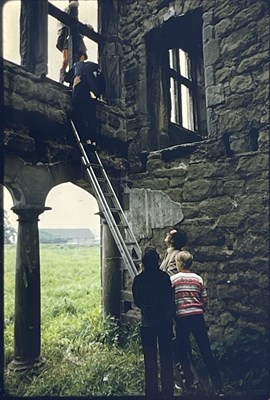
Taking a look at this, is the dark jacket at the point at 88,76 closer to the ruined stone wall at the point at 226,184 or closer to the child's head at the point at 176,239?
the ruined stone wall at the point at 226,184

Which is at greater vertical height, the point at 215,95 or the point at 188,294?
the point at 215,95

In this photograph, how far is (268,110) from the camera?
3420 mm

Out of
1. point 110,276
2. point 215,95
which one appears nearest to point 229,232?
point 215,95

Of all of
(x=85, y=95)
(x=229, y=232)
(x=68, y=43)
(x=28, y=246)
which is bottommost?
(x=28, y=246)

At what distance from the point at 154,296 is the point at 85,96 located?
243 centimetres

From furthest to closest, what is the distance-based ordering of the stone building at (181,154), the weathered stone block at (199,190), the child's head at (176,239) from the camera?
1. the child's head at (176,239)
2. the weathered stone block at (199,190)
3. the stone building at (181,154)

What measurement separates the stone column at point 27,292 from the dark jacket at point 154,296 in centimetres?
119

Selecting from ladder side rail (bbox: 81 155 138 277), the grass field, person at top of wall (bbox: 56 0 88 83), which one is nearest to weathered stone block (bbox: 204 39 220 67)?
person at top of wall (bbox: 56 0 88 83)

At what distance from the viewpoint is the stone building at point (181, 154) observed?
341cm

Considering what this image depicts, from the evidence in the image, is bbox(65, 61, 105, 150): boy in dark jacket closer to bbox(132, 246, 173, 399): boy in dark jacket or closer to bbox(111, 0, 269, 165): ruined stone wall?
bbox(111, 0, 269, 165): ruined stone wall

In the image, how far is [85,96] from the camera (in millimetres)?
4004

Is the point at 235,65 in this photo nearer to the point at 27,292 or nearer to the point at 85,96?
the point at 85,96

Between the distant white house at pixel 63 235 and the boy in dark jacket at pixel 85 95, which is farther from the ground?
the boy in dark jacket at pixel 85 95

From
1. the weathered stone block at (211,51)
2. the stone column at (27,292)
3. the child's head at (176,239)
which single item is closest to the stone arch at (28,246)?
the stone column at (27,292)
